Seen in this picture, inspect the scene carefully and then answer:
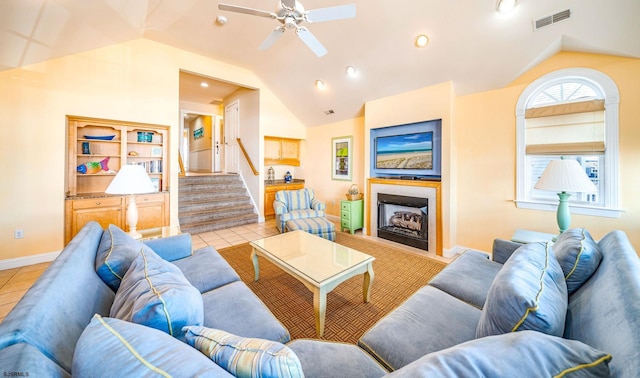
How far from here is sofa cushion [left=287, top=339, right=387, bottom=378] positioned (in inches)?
38.7

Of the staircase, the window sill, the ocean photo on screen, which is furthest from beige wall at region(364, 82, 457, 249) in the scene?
the staircase

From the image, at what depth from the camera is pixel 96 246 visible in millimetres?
1534

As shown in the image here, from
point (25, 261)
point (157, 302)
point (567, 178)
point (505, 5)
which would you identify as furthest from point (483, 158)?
point (25, 261)

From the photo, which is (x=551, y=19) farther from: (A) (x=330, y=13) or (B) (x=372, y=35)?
(A) (x=330, y=13)

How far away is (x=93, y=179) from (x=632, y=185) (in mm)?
7112

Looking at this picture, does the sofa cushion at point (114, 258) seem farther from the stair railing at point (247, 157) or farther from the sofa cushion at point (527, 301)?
the stair railing at point (247, 157)

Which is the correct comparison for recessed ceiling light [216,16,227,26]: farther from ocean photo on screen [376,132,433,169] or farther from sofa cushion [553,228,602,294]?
sofa cushion [553,228,602,294]

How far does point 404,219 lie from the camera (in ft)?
13.3

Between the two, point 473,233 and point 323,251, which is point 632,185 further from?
point 323,251

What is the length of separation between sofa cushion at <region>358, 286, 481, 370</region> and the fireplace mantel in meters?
2.21

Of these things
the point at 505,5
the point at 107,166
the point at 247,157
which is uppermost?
the point at 505,5

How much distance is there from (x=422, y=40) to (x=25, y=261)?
19.8ft

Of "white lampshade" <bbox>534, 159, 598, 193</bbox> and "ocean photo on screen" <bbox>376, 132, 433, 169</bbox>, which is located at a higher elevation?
"ocean photo on screen" <bbox>376, 132, 433, 169</bbox>

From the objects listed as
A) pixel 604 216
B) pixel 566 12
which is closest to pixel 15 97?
pixel 566 12
